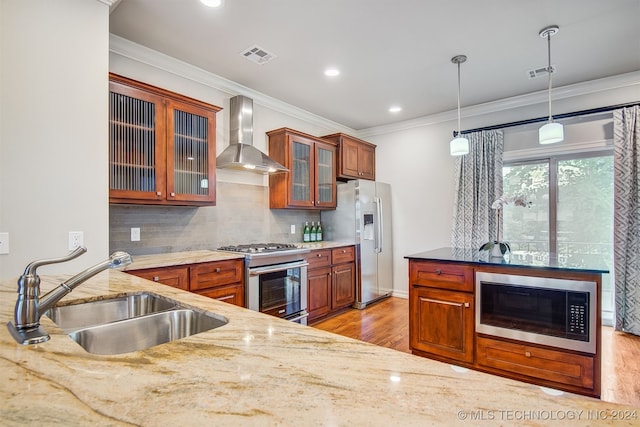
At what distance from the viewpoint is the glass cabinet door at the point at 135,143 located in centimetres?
239

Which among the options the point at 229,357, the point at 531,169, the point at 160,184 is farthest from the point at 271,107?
the point at 229,357

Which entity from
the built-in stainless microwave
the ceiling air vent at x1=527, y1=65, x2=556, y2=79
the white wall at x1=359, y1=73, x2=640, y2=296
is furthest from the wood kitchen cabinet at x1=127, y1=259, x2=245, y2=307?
the ceiling air vent at x1=527, y1=65, x2=556, y2=79

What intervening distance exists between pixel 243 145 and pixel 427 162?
2846 mm

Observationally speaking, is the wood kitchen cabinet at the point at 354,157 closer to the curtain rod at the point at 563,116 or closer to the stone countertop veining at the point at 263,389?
the curtain rod at the point at 563,116

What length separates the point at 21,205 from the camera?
1.71 m

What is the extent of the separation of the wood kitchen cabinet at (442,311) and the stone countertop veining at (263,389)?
6.20ft

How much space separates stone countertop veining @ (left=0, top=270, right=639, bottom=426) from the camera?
0.53 m

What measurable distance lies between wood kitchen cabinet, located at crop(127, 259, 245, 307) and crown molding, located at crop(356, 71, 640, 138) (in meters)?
3.46

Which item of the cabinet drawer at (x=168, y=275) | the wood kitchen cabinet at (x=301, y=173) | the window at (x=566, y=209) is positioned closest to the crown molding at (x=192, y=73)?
the wood kitchen cabinet at (x=301, y=173)

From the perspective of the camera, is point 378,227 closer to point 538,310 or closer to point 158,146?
point 538,310

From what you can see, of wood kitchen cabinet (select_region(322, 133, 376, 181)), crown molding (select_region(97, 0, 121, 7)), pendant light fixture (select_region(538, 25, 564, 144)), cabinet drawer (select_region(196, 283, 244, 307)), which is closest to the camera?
crown molding (select_region(97, 0, 121, 7))

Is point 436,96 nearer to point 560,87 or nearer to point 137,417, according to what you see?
point 560,87

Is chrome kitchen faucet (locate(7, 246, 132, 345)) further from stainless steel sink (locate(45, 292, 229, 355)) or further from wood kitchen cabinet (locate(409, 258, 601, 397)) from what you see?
wood kitchen cabinet (locate(409, 258, 601, 397))

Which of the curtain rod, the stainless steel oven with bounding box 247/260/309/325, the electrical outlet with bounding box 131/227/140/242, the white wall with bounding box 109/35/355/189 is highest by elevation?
the white wall with bounding box 109/35/355/189
